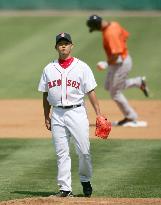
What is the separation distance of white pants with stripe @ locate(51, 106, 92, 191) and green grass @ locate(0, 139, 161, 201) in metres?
0.57

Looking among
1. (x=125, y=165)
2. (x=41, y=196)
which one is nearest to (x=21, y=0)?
(x=125, y=165)

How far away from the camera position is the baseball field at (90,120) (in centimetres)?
1226

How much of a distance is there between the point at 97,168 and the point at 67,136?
2514mm

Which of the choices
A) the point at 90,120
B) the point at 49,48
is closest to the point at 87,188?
the point at 90,120

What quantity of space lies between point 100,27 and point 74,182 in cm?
570

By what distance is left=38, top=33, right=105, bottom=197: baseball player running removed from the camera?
37.1 ft

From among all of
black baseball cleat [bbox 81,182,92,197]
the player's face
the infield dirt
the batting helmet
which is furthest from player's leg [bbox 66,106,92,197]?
the batting helmet

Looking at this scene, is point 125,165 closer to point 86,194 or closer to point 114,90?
point 86,194

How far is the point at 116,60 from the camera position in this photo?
711 inches

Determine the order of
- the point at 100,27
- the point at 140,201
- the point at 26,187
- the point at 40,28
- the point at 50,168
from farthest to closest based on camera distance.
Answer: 1. the point at 40,28
2. the point at 100,27
3. the point at 50,168
4. the point at 26,187
5. the point at 140,201

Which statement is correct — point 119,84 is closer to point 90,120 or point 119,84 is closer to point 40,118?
point 90,120

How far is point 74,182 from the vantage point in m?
12.9

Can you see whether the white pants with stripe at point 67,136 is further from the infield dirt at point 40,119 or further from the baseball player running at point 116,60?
the baseball player running at point 116,60

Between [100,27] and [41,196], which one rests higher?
[100,27]
